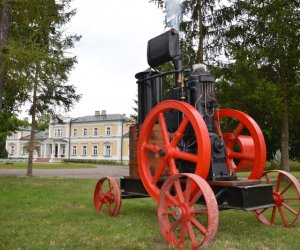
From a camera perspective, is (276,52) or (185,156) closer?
(185,156)

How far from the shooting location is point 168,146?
5730 mm

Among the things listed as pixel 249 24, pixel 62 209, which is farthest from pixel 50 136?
pixel 62 209

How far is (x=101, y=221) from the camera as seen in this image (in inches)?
257

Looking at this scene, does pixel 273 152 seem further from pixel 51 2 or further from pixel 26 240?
pixel 26 240

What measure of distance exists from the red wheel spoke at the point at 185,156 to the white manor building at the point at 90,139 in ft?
175

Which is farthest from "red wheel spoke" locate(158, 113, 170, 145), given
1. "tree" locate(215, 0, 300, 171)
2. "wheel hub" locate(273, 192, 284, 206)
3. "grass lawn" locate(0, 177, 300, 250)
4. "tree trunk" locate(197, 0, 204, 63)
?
"tree trunk" locate(197, 0, 204, 63)

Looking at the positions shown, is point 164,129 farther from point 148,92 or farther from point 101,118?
point 101,118

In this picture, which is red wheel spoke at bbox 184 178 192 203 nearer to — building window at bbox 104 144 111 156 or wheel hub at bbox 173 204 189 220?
wheel hub at bbox 173 204 189 220

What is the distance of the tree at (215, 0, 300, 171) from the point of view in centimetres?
1373

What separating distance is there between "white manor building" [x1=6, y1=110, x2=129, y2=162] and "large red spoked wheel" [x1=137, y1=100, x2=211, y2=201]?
5266 cm

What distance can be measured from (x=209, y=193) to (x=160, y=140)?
77.0 inches

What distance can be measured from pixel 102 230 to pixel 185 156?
158 centimetres

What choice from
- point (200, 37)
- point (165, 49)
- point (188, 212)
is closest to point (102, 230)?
point (188, 212)

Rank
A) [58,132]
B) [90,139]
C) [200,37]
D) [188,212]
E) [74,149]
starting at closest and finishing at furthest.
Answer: [188,212], [200,37], [90,139], [74,149], [58,132]
